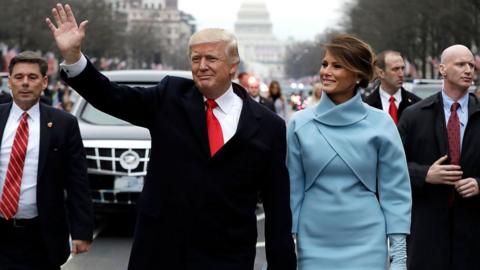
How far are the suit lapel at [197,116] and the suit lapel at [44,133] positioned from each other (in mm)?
1672

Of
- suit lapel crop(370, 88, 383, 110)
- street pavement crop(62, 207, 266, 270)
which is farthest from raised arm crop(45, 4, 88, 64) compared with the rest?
street pavement crop(62, 207, 266, 270)

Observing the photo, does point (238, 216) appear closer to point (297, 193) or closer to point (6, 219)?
point (297, 193)

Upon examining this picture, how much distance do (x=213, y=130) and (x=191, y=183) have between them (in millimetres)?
264

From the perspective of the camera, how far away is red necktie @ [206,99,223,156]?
506cm

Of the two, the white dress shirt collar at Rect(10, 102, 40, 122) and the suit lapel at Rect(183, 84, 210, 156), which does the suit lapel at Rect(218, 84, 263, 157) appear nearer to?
the suit lapel at Rect(183, 84, 210, 156)

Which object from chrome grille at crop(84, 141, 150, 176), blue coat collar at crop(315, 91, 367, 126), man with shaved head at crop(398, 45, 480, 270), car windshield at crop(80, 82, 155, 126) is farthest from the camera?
car windshield at crop(80, 82, 155, 126)

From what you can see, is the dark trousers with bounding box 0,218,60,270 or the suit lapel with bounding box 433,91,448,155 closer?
the dark trousers with bounding box 0,218,60,270

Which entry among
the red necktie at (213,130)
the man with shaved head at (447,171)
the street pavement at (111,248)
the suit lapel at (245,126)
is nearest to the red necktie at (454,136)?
the man with shaved head at (447,171)

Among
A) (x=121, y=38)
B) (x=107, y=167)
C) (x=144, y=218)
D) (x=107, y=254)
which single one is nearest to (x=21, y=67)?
(x=144, y=218)

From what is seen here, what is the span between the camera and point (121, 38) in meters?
88.6

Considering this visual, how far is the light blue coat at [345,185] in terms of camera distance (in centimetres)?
527

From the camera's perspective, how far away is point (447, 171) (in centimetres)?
685

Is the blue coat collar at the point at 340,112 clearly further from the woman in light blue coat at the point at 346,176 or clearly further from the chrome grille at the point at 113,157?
the chrome grille at the point at 113,157

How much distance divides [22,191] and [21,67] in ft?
2.37
